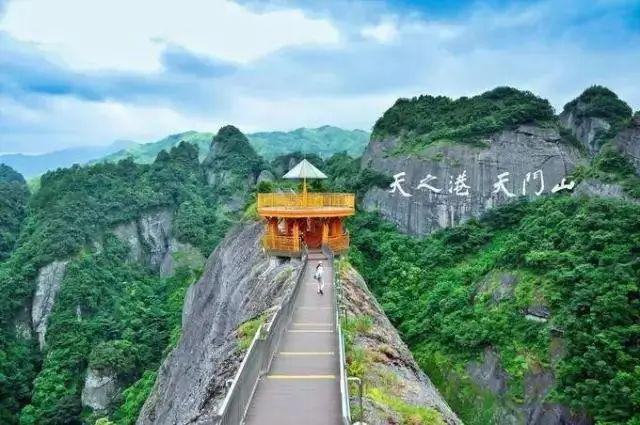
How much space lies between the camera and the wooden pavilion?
2425 cm

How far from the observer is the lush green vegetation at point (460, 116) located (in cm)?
4669

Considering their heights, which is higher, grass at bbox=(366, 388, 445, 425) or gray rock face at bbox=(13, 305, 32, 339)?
grass at bbox=(366, 388, 445, 425)

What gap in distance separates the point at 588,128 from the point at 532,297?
34376mm

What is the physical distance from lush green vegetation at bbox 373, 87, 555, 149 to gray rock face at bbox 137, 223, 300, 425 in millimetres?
21414

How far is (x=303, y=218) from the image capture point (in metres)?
25.4

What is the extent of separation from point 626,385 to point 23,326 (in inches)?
2187

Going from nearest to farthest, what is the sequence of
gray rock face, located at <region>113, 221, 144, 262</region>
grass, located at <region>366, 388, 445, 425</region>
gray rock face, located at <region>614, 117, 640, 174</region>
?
grass, located at <region>366, 388, 445, 425</region> < gray rock face, located at <region>614, 117, 640, 174</region> < gray rock face, located at <region>113, 221, 144, 262</region>

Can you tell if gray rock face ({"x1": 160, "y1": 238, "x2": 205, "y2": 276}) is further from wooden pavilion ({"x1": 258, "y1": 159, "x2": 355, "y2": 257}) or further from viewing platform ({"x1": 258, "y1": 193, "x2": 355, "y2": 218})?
viewing platform ({"x1": 258, "y1": 193, "x2": 355, "y2": 218})

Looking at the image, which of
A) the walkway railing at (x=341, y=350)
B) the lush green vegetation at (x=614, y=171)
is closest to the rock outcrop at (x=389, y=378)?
the walkway railing at (x=341, y=350)

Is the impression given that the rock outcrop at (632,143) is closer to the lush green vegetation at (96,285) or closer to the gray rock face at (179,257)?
the lush green vegetation at (96,285)

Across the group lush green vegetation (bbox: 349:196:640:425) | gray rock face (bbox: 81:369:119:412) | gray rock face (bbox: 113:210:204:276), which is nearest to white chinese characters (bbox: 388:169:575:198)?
lush green vegetation (bbox: 349:196:640:425)

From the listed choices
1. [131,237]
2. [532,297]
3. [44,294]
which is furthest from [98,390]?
[532,297]

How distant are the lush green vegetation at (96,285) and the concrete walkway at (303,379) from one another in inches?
1137

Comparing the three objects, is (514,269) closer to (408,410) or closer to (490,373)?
(490,373)
